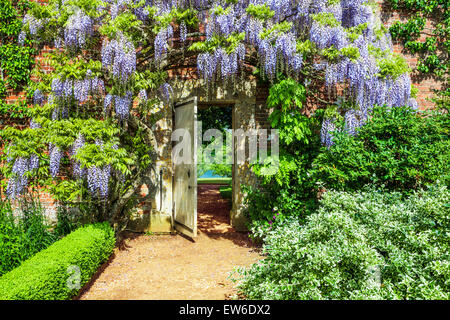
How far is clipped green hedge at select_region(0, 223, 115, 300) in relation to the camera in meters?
2.43

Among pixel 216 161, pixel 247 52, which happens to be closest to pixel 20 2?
pixel 247 52

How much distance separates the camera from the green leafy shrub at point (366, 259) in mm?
2420

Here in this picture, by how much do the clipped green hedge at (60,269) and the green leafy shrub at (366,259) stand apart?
174 cm

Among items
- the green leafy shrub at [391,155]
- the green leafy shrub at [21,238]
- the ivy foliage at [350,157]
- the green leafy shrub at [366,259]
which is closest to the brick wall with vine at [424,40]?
the ivy foliage at [350,157]

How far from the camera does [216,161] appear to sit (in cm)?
1248

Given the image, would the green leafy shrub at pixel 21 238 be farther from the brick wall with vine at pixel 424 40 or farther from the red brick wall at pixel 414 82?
the brick wall with vine at pixel 424 40

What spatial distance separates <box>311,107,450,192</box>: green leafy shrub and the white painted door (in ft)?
6.67

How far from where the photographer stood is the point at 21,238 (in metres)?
3.57

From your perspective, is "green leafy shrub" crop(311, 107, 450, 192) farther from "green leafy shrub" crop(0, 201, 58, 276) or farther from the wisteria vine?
"green leafy shrub" crop(0, 201, 58, 276)

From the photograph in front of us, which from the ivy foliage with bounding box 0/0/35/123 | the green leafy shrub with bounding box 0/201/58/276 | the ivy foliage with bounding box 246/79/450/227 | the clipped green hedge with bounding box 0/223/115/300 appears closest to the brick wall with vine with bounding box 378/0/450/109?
the ivy foliage with bounding box 246/79/450/227

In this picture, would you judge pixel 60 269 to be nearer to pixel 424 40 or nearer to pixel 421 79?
pixel 421 79
